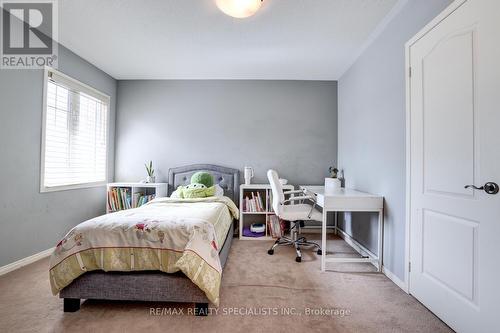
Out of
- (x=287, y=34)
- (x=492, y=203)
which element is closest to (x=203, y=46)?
(x=287, y=34)

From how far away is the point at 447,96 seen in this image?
154 centimetres

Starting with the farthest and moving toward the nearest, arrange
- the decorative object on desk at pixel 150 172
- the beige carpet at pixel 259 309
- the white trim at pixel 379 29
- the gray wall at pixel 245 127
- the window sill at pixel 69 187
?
the gray wall at pixel 245 127 → the decorative object on desk at pixel 150 172 → the window sill at pixel 69 187 → the white trim at pixel 379 29 → the beige carpet at pixel 259 309

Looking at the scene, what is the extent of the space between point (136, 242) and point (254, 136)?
2564mm

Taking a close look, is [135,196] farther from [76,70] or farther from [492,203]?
[492,203]

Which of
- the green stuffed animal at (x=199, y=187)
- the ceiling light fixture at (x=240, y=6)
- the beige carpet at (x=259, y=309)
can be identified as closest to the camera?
the beige carpet at (x=259, y=309)

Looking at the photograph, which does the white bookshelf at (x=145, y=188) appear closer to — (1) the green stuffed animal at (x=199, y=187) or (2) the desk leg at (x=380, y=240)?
(1) the green stuffed animal at (x=199, y=187)

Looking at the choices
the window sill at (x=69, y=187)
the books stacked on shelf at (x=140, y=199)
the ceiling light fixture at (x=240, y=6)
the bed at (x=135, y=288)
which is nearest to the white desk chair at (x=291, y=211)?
the bed at (x=135, y=288)

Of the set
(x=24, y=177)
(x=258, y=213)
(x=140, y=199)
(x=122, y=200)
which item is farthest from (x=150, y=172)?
(x=258, y=213)

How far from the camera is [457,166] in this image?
4.80ft

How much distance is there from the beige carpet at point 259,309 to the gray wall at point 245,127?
6.17ft

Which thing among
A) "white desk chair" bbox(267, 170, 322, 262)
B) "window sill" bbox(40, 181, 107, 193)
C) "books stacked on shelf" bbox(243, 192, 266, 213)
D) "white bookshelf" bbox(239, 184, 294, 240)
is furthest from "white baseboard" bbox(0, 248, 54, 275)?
"white desk chair" bbox(267, 170, 322, 262)

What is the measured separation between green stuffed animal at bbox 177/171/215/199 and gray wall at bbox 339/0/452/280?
2.00m

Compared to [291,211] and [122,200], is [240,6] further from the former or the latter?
[122,200]

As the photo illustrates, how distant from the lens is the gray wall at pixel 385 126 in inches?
79.7
